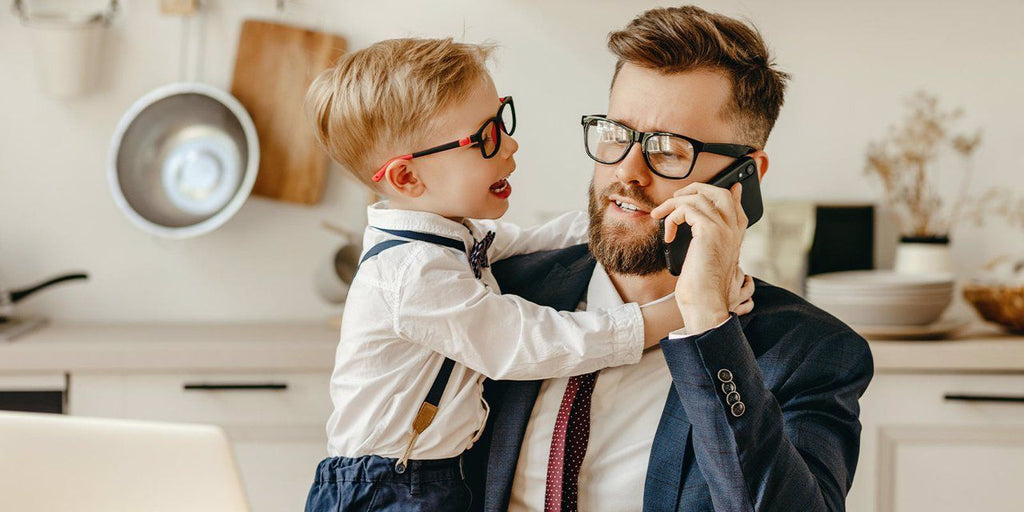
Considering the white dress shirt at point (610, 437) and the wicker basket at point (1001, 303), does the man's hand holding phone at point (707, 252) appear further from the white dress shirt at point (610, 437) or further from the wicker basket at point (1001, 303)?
the wicker basket at point (1001, 303)

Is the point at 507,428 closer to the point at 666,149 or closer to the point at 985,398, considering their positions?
the point at 666,149

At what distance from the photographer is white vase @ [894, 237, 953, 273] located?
2791 mm

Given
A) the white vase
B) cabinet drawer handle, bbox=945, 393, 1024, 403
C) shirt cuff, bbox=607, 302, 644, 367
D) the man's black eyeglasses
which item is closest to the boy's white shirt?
shirt cuff, bbox=607, 302, 644, 367

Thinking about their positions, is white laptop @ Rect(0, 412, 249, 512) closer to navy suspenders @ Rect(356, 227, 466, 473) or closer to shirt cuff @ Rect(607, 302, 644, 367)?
navy suspenders @ Rect(356, 227, 466, 473)

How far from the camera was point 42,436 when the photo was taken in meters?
1.36

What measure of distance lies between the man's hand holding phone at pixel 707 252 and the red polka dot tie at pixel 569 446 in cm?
25

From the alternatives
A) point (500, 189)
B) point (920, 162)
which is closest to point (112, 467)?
point (500, 189)

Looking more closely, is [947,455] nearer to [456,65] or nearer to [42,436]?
[456,65]

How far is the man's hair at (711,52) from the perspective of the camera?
1.45 meters

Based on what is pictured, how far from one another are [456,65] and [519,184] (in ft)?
5.14

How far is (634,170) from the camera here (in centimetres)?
142

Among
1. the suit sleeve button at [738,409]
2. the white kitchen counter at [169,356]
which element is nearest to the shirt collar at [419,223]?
the suit sleeve button at [738,409]

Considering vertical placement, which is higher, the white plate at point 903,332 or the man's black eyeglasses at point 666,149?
the man's black eyeglasses at point 666,149

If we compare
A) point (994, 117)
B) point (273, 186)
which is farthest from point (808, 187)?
point (273, 186)
